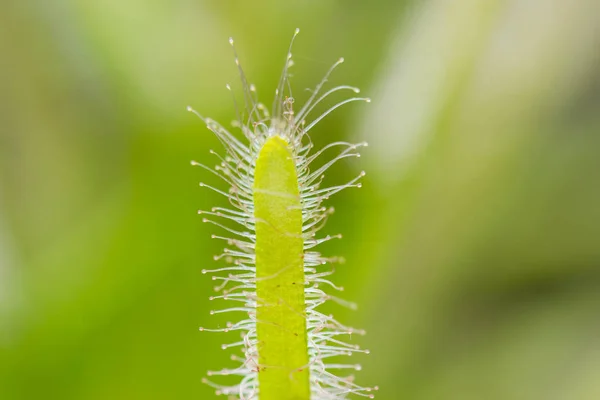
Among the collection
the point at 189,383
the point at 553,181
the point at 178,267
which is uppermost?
the point at 553,181

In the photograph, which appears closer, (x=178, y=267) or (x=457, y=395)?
(x=178, y=267)

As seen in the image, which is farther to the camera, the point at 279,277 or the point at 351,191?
the point at 351,191

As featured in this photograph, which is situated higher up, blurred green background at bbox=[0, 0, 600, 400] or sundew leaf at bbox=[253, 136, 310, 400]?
blurred green background at bbox=[0, 0, 600, 400]

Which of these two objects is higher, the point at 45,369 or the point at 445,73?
the point at 445,73

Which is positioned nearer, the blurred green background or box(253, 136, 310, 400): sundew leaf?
box(253, 136, 310, 400): sundew leaf

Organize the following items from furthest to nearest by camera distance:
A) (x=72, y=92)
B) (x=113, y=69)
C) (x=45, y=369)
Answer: (x=72, y=92)
(x=113, y=69)
(x=45, y=369)

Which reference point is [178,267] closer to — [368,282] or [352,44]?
[368,282]

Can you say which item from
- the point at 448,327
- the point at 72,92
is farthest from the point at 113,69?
the point at 448,327

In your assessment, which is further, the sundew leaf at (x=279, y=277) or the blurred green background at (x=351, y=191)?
the blurred green background at (x=351, y=191)
